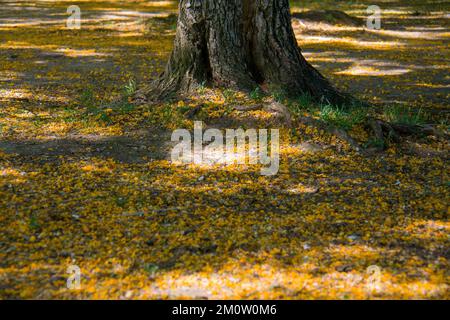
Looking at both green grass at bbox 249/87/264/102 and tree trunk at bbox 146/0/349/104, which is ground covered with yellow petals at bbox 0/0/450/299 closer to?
green grass at bbox 249/87/264/102

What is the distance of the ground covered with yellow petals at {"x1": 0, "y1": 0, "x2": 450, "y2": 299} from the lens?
3.89 meters

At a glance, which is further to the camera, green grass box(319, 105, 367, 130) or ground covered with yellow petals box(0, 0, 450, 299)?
green grass box(319, 105, 367, 130)

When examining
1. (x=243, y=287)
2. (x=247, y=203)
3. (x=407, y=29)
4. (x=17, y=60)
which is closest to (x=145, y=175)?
(x=247, y=203)

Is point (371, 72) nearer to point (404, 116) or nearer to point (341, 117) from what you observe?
point (404, 116)

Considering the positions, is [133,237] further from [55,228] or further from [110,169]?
[110,169]

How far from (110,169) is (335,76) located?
16.6 feet

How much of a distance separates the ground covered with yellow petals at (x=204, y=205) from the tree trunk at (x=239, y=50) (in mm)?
285

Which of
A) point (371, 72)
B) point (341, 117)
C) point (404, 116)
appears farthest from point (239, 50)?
point (371, 72)

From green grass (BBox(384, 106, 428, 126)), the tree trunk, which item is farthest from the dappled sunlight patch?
the tree trunk

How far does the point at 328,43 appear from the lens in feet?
41.7

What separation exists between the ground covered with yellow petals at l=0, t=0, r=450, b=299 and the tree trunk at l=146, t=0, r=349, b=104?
285 millimetres

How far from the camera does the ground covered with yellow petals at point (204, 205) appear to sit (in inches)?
153

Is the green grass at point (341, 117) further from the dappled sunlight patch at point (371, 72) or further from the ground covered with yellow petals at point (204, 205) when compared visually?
the dappled sunlight patch at point (371, 72)

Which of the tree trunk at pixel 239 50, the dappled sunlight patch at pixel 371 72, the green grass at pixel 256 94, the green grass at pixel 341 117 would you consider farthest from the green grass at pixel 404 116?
the dappled sunlight patch at pixel 371 72
